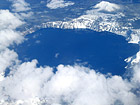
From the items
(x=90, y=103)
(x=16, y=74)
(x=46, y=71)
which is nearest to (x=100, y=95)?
(x=90, y=103)

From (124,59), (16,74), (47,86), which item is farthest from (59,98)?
(124,59)

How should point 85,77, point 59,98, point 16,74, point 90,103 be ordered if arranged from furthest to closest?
point 16,74 < point 85,77 < point 59,98 < point 90,103

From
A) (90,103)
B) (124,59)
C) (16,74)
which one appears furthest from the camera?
(124,59)

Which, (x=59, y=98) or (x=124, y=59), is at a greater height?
(x=124, y=59)

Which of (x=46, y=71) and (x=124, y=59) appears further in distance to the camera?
(x=124, y=59)

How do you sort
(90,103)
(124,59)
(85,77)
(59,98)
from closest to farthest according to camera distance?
(90,103) → (59,98) → (85,77) → (124,59)

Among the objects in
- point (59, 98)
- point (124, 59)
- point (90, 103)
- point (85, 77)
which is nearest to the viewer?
point (90, 103)

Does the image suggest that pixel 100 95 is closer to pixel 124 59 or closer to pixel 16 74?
pixel 124 59

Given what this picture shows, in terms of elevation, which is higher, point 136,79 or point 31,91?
point 136,79

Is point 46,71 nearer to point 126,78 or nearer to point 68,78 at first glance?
point 68,78
